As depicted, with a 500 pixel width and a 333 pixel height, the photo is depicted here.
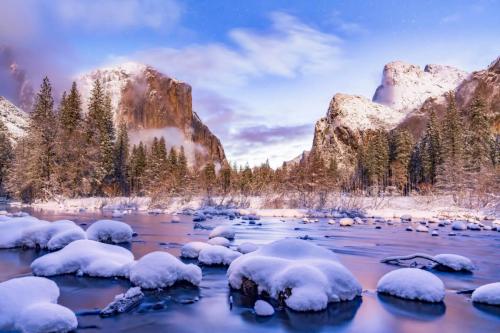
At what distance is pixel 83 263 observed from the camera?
27.9ft

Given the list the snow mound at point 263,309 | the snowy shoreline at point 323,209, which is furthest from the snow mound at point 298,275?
the snowy shoreline at point 323,209

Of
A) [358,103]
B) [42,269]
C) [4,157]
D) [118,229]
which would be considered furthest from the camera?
[358,103]

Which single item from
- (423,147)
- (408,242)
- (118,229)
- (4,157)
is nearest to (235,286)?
(118,229)

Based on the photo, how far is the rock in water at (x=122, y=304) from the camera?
5.89m

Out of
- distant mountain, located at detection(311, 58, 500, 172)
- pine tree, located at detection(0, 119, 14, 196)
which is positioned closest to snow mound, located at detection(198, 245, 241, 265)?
pine tree, located at detection(0, 119, 14, 196)

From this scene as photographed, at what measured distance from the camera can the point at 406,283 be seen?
7.15 m

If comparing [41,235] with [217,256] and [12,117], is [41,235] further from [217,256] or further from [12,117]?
[12,117]

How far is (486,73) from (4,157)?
13459 centimetres

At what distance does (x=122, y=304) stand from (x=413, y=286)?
4.77 metres

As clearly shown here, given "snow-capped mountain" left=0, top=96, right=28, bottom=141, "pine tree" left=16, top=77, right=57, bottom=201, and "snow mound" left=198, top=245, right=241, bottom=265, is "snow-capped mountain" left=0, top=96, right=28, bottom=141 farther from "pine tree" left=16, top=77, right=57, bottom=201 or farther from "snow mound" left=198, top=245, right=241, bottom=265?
"snow mound" left=198, top=245, right=241, bottom=265

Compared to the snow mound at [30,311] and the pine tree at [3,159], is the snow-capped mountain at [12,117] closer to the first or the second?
the pine tree at [3,159]

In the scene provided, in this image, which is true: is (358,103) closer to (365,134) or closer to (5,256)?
(365,134)

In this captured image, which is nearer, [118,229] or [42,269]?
[42,269]

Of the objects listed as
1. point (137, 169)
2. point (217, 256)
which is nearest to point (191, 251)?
point (217, 256)
